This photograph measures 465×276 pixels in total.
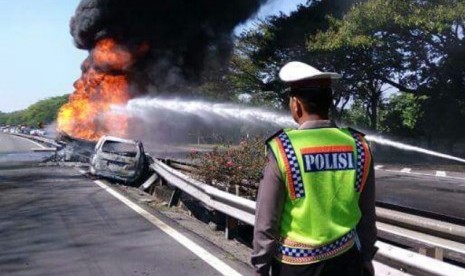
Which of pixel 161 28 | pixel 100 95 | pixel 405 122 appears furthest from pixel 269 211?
pixel 405 122

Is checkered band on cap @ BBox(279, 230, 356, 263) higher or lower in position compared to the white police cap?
lower

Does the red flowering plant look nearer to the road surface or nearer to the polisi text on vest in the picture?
the road surface

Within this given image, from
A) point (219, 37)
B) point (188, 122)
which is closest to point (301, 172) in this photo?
point (219, 37)

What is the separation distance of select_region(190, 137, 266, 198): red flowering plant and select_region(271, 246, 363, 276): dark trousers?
20.1 feet

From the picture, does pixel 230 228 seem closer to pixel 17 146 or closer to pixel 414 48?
pixel 414 48

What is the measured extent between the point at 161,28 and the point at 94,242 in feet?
76.5

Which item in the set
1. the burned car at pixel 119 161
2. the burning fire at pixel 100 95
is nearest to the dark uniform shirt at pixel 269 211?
the burned car at pixel 119 161

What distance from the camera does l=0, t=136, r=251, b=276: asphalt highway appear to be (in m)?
5.85

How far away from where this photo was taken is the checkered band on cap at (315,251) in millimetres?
2383

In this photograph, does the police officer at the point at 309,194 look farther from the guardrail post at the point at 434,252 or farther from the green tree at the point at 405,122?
the green tree at the point at 405,122

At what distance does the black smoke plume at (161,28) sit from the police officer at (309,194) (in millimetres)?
26310

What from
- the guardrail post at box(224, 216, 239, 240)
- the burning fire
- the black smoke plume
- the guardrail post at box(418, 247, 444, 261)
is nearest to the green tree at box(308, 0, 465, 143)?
the black smoke plume

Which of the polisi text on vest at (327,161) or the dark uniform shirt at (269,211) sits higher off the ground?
the polisi text on vest at (327,161)

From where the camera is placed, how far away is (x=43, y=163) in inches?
852
